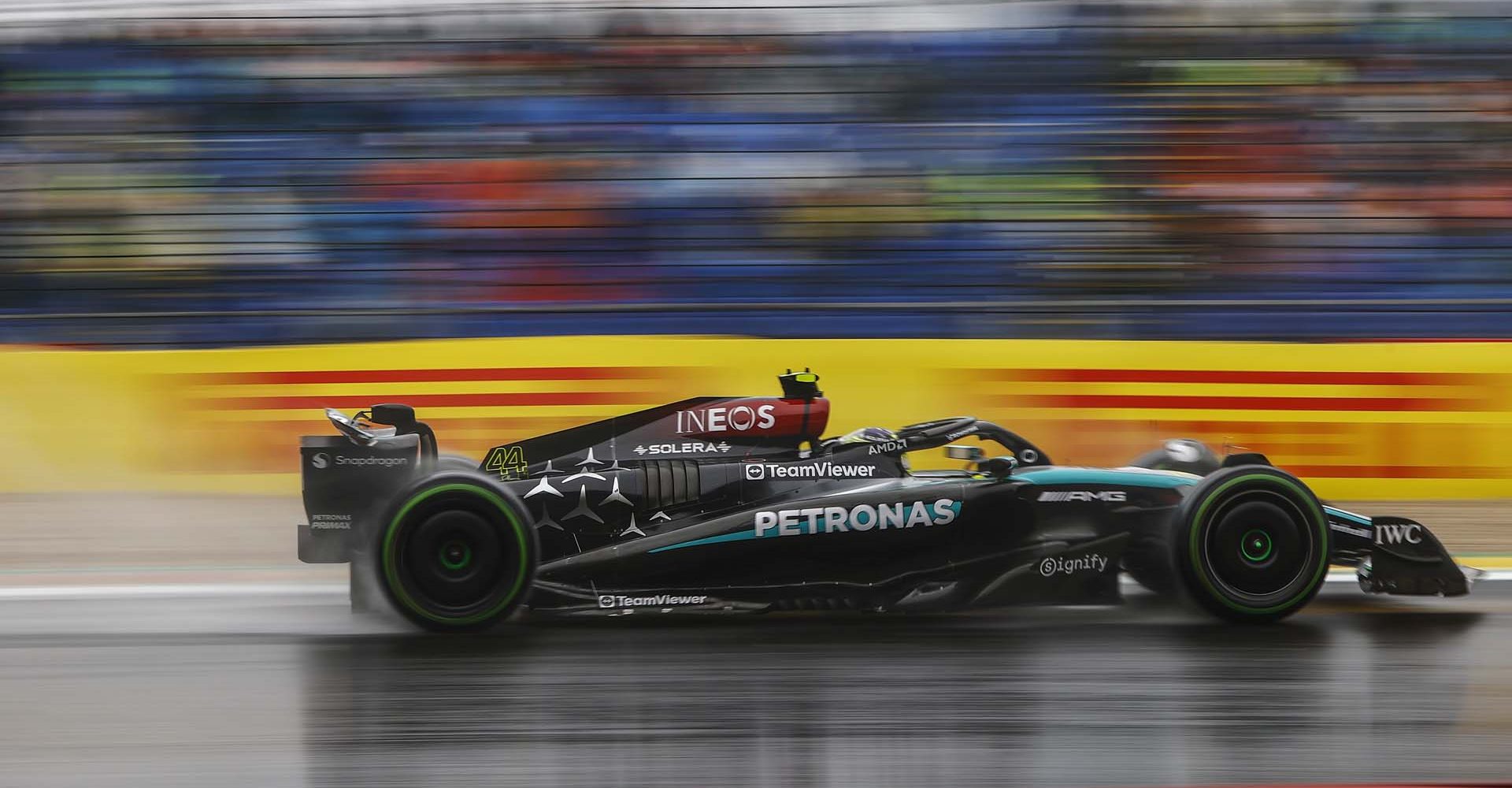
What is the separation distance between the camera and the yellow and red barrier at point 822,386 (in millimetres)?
7633

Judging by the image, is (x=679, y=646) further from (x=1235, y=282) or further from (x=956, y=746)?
(x=1235, y=282)

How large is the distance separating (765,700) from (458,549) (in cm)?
123

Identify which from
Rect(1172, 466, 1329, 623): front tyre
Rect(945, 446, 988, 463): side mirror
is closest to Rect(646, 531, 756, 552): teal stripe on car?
Rect(945, 446, 988, 463): side mirror

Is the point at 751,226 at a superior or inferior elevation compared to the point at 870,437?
superior

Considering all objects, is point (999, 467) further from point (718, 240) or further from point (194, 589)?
point (718, 240)

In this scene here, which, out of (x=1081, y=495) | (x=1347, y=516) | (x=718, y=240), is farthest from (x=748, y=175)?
(x=1347, y=516)

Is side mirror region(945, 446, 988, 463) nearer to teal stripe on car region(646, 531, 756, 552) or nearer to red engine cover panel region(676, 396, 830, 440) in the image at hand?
red engine cover panel region(676, 396, 830, 440)

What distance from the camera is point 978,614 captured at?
519cm

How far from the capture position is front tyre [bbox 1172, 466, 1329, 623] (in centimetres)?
490

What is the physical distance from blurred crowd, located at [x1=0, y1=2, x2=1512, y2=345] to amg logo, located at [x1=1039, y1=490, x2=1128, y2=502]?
3422mm

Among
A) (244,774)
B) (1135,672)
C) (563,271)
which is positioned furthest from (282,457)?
(1135,672)

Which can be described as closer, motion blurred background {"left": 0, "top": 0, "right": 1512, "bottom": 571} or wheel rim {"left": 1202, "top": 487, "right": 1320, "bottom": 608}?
wheel rim {"left": 1202, "top": 487, "right": 1320, "bottom": 608}

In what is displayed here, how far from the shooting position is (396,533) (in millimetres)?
4723

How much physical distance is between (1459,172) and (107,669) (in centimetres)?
810
